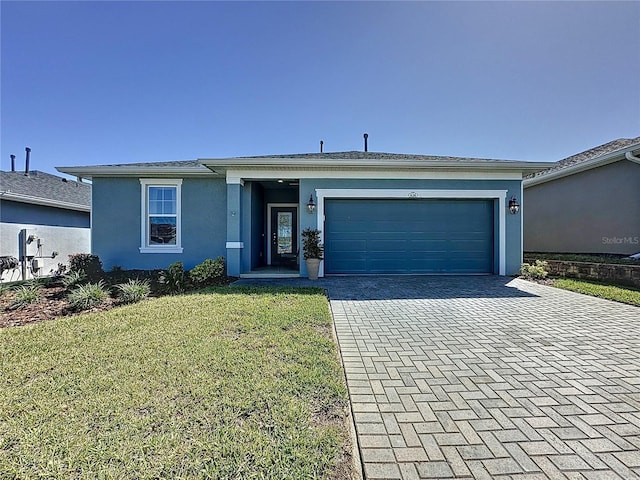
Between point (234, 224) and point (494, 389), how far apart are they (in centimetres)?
770

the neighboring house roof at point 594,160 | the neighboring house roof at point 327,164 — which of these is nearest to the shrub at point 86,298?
the neighboring house roof at point 327,164

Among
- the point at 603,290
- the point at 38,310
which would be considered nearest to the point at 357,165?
the point at 603,290

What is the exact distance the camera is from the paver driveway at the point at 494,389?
6.22 ft

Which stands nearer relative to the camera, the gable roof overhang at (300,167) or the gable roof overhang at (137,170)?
the gable roof overhang at (300,167)

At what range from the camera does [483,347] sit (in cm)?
378

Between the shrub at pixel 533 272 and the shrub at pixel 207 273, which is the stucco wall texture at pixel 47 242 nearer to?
the shrub at pixel 207 273

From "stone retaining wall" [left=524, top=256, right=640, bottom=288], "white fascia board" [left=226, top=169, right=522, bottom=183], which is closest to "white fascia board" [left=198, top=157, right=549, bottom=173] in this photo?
"white fascia board" [left=226, top=169, right=522, bottom=183]

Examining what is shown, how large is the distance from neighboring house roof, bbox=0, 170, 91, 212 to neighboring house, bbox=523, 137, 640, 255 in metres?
17.5

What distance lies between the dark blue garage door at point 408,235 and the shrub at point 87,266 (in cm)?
679

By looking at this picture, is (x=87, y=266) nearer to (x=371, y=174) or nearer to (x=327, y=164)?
(x=327, y=164)

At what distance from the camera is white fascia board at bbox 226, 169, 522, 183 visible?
355 inches

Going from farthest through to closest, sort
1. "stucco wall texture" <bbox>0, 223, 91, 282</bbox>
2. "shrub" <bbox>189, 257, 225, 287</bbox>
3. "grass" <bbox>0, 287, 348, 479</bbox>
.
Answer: "stucco wall texture" <bbox>0, 223, 91, 282</bbox> < "shrub" <bbox>189, 257, 225, 287</bbox> < "grass" <bbox>0, 287, 348, 479</bbox>

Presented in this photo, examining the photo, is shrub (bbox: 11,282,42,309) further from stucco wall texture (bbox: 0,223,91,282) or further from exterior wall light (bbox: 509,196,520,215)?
exterior wall light (bbox: 509,196,520,215)

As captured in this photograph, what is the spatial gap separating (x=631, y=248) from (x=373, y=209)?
8245 mm
